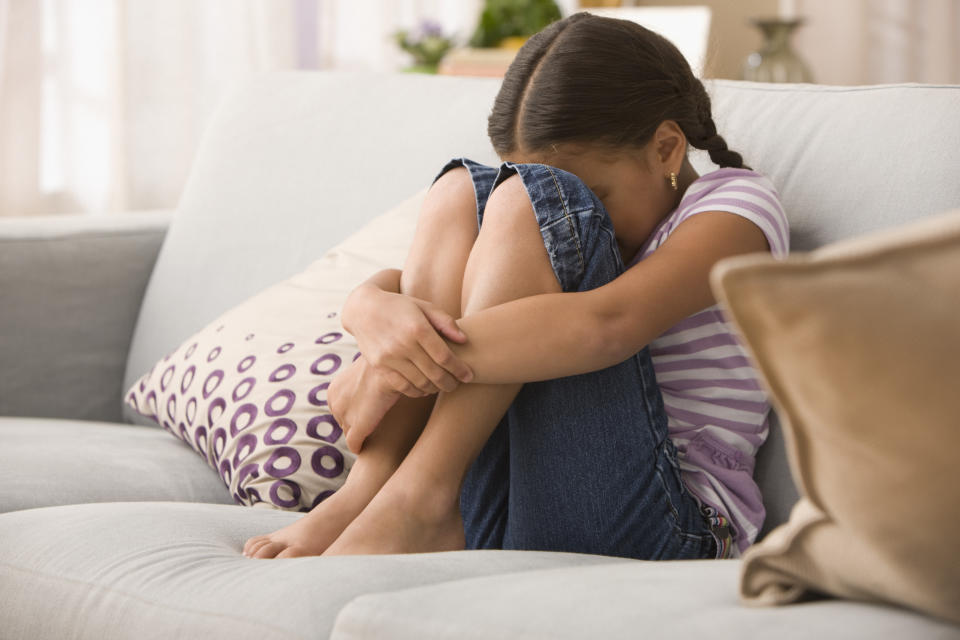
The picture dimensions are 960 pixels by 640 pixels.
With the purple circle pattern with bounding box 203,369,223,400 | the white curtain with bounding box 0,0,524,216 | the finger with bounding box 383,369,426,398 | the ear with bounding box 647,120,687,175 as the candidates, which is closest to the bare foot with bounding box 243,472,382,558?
the finger with bounding box 383,369,426,398

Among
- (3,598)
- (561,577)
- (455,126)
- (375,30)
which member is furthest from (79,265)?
(375,30)

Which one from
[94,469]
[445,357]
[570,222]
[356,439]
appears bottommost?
[94,469]

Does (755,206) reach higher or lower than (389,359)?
higher

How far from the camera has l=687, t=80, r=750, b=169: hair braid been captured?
3.55 feet

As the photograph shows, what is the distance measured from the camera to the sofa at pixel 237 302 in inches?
24.1

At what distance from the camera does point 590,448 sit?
916 mm

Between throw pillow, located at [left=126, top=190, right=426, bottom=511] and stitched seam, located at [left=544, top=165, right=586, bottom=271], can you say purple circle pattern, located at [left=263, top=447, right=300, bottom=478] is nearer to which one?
throw pillow, located at [left=126, top=190, right=426, bottom=511]

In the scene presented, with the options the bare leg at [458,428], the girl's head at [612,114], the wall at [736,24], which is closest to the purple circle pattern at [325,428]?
the bare leg at [458,428]

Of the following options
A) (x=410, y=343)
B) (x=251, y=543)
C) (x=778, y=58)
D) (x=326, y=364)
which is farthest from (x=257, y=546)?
(x=778, y=58)

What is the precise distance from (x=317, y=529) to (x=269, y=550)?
56 mm

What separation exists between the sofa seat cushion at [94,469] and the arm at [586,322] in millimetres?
467

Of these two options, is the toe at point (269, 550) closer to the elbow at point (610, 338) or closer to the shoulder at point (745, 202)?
Result: the elbow at point (610, 338)

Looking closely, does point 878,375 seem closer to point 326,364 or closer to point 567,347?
point 567,347

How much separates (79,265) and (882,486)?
138cm
